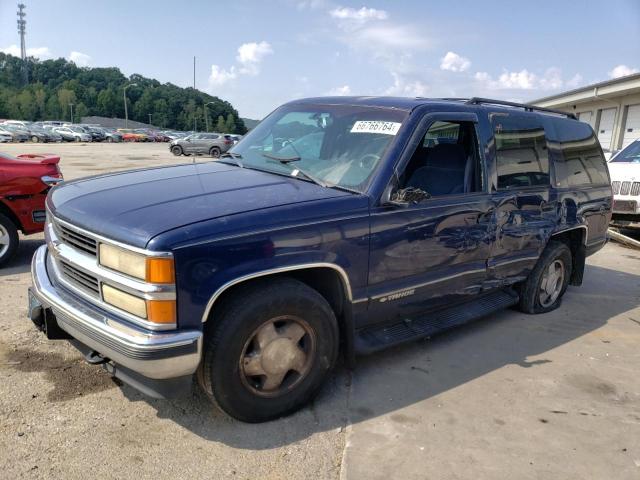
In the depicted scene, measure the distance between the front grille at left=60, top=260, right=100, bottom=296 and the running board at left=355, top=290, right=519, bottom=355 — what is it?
1625 millimetres

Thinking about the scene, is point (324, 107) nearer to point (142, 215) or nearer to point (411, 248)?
point (411, 248)

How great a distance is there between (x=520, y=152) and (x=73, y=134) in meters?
62.1

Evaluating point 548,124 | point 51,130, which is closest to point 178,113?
point 51,130

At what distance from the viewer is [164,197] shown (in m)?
3.00

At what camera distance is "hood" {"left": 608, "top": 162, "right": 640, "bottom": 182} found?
9102mm

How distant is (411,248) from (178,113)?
135 meters

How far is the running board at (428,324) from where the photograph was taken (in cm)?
347

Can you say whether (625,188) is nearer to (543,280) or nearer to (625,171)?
(625,171)

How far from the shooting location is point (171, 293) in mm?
2506

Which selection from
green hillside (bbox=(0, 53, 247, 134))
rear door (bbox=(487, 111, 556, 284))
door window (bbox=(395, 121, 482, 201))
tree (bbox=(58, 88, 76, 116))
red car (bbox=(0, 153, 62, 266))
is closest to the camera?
door window (bbox=(395, 121, 482, 201))

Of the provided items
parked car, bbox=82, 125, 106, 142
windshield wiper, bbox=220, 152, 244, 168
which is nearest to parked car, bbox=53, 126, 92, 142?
parked car, bbox=82, 125, 106, 142

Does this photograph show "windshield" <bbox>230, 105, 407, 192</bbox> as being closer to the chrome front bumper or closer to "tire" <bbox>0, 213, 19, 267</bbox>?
the chrome front bumper

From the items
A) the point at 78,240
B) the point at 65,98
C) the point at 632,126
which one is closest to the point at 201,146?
the point at 632,126

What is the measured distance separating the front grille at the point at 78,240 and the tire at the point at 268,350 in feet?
2.54
